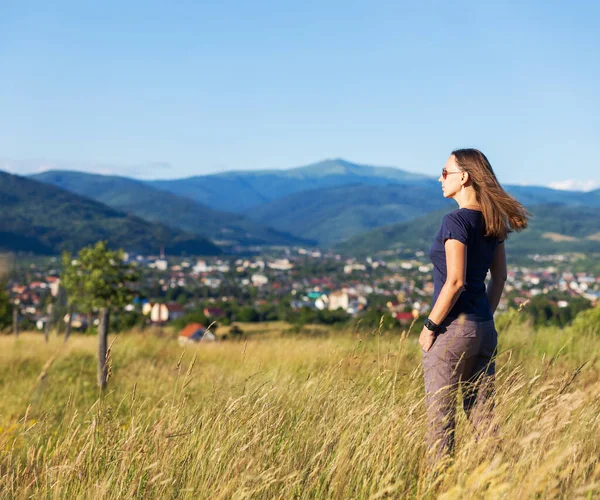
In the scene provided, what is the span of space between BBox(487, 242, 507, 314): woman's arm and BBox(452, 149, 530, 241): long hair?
14cm

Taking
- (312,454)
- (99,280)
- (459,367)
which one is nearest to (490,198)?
(459,367)

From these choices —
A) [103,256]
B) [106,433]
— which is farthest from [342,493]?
[103,256]

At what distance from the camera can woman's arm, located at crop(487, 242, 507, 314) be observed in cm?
363

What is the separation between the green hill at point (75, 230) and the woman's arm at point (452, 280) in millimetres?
150850

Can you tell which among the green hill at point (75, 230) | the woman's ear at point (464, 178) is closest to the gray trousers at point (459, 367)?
the woman's ear at point (464, 178)

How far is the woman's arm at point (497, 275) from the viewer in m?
3.63

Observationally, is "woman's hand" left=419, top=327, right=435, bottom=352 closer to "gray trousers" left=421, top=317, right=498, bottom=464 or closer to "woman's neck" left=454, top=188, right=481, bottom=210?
"gray trousers" left=421, top=317, right=498, bottom=464

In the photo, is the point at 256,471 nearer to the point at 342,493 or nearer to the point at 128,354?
the point at 342,493

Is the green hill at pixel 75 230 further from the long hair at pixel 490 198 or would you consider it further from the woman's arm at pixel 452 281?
the woman's arm at pixel 452 281

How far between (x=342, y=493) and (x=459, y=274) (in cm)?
118

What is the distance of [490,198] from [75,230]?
590 feet

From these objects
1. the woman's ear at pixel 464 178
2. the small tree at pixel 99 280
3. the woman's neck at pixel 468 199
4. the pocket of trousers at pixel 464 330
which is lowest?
the small tree at pixel 99 280

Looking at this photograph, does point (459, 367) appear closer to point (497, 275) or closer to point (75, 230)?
point (497, 275)

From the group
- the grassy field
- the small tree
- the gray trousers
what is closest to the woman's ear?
the gray trousers
